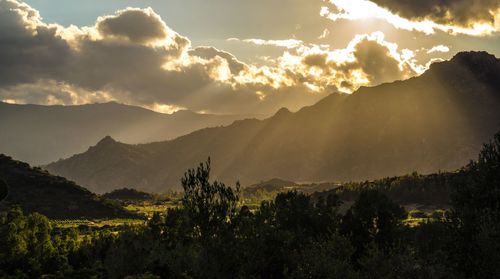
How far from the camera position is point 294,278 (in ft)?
226

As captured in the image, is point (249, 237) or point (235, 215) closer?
point (249, 237)

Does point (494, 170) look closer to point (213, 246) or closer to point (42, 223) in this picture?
point (213, 246)

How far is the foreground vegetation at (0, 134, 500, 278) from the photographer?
60.8 m

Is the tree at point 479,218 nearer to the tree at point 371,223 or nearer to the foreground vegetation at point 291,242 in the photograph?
the foreground vegetation at point 291,242

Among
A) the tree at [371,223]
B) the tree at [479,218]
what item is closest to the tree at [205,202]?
the tree at [371,223]

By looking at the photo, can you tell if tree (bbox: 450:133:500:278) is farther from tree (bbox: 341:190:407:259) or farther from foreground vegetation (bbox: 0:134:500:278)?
tree (bbox: 341:190:407:259)

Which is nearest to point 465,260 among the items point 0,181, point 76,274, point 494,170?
point 494,170

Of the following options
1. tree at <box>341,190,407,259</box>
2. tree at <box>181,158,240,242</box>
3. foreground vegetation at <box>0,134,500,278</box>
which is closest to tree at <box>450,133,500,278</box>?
foreground vegetation at <box>0,134,500,278</box>

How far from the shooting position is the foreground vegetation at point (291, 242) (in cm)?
6078

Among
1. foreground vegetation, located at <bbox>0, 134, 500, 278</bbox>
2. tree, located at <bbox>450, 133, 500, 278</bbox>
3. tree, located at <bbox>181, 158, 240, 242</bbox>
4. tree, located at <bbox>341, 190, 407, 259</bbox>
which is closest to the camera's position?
tree, located at <bbox>450, 133, 500, 278</bbox>

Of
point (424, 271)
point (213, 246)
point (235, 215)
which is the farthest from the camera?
point (235, 215)

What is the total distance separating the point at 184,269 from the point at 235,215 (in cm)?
2124

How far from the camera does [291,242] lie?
9575 centimetres

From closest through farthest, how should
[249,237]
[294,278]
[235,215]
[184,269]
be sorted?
[294,278], [184,269], [249,237], [235,215]
